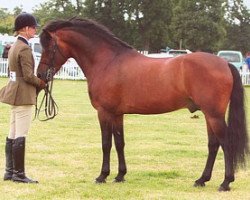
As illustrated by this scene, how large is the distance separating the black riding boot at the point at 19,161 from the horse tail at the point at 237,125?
8.64 ft

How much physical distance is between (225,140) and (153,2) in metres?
46.8

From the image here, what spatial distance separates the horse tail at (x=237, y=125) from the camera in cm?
676

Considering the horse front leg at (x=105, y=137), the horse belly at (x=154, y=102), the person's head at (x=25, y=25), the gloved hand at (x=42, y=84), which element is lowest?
the horse front leg at (x=105, y=137)

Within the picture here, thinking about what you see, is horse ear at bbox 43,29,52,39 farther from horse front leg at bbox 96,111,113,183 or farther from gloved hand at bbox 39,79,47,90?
horse front leg at bbox 96,111,113,183

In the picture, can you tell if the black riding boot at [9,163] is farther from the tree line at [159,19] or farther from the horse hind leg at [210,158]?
the tree line at [159,19]

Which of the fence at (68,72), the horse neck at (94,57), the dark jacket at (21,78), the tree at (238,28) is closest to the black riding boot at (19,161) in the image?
the dark jacket at (21,78)

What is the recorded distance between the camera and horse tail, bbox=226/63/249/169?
676 centimetres

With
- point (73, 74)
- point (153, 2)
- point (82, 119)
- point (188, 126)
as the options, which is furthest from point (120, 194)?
point (153, 2)

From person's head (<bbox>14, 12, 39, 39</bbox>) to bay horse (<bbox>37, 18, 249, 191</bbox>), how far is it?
0.19 meters

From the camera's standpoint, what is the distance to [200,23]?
165 feet

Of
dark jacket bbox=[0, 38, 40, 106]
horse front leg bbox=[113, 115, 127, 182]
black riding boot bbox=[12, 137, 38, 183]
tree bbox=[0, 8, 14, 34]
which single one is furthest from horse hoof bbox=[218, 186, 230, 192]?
tree bbox=[0, 8, 14, 34]

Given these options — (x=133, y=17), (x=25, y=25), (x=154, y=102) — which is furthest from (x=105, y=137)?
(x=133, y=17)

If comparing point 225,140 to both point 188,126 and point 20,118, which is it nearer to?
point 20,118

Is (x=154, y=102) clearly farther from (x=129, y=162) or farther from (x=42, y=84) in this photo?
(x=129, y=162)
